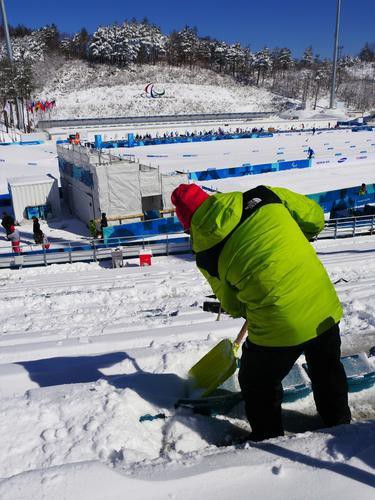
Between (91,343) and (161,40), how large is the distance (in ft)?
348

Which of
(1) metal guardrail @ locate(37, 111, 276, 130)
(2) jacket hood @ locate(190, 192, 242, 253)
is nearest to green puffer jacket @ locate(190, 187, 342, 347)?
(2) jacket hood @ locate(190, 192, 242, 253)

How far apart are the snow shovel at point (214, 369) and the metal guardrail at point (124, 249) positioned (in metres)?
9.38

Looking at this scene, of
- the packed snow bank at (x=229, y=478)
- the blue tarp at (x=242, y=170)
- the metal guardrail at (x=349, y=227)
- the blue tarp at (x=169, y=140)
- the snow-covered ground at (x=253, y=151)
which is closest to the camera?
the packed snow bank at (x=229, y=478)

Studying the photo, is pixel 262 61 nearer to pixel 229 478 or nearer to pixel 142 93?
pixel 142 93

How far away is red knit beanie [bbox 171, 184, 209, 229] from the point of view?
2.30 meters

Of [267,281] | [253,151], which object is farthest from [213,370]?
[253,151]

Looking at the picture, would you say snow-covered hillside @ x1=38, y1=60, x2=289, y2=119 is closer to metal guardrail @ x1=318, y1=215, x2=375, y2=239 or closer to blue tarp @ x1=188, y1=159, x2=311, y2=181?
blue tarp @ x1=188, y1=159, x2=311, y2=181

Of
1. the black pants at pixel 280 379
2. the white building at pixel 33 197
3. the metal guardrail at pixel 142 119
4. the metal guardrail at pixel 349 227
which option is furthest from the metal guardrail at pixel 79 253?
the metal guardrail at pixel 142 119

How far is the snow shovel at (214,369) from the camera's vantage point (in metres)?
3.06

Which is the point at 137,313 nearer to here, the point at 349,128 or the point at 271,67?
the point at 349,128

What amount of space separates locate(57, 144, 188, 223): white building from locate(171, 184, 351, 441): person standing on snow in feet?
47.4

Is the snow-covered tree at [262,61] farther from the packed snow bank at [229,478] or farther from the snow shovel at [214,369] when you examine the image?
the packed snow bank at [229,478]

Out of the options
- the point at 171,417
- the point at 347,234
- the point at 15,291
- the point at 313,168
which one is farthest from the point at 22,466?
the point at 313,168

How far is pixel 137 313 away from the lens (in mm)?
7293
